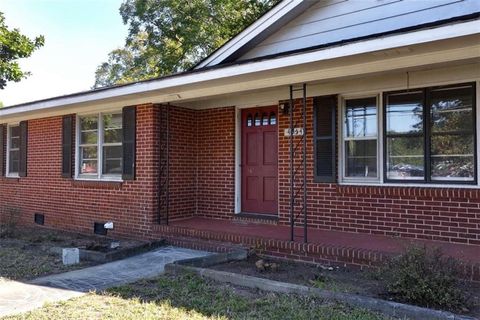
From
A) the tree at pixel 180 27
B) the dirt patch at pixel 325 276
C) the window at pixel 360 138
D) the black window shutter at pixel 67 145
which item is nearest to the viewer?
the dirt patch at pixel 325 276

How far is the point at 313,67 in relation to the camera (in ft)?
20.8

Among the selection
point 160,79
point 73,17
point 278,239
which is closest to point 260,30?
point 160,79

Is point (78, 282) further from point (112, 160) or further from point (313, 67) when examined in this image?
point (313, 67)

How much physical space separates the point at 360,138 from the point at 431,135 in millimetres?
1125

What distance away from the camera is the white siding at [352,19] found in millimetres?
7070

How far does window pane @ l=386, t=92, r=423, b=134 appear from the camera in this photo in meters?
6.88

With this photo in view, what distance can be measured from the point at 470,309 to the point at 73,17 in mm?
12580

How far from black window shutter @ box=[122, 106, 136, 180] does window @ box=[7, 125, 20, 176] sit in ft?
15.3

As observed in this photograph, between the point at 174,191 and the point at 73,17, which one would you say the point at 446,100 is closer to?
the point at 174,191

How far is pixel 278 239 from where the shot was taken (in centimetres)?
696

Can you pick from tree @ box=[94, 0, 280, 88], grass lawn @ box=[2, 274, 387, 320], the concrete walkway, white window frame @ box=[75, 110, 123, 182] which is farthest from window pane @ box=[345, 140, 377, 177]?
tree @ box=[94, 0, 280, 88]

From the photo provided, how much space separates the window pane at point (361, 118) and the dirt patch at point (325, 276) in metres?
2.36

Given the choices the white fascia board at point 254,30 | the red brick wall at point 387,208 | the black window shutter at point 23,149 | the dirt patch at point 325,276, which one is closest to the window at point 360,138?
the red brick wall at point 387,208

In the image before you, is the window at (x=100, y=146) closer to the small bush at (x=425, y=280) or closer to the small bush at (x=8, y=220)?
the small bush at (x=8, y=220)
